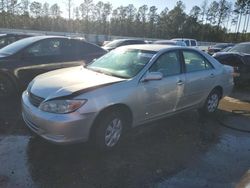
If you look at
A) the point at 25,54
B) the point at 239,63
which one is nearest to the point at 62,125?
the point at 25,54

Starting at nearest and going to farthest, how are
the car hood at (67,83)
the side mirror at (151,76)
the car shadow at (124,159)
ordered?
the car shadow at (124,159) < the car hood at (67,83) < the side mirror at (151,76)

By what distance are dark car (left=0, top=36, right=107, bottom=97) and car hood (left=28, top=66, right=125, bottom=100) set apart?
2027mm

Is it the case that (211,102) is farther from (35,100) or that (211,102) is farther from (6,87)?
(6,87)

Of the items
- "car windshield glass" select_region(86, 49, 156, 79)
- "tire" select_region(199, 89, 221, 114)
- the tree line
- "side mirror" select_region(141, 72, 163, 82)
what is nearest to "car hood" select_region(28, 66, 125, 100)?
"car windshield glass" select_region(86, 49, 156, 79)

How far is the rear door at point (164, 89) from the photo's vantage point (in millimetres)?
4848

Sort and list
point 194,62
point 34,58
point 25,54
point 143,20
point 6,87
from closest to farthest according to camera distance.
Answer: point 194,62 → point 6,87 → point 25,54 → point 34,58 → point 143,20

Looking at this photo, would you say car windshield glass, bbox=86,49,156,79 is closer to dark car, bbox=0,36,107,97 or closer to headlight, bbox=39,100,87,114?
headlight, bbox=39,100,87,114

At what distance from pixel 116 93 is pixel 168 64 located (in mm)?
1490

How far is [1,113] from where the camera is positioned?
6.02m

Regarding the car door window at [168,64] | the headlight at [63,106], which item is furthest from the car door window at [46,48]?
the headlight at [63,106]

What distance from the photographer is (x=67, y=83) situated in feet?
14.6

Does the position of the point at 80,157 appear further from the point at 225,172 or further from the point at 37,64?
the point at 37,64

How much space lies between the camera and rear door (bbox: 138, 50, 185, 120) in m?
4.85

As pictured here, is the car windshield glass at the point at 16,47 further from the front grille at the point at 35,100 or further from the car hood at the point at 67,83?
the front grille at the point at 35,100
